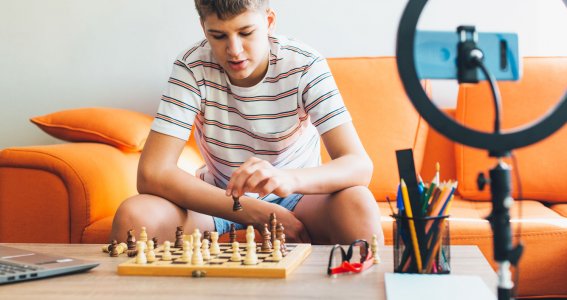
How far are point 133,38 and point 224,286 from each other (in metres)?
1.94

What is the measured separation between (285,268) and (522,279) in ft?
3.32

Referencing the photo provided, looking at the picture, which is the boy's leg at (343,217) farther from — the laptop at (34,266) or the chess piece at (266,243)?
the laptop at (34,266)

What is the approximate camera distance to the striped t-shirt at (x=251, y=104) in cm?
171

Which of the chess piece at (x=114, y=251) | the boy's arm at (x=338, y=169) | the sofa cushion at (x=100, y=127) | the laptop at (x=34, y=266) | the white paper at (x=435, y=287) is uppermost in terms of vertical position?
the sofa cushion at (x=100, y=127)

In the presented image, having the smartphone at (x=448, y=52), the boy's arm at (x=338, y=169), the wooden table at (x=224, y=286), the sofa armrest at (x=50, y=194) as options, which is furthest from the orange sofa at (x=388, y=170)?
the smartphone at (x=448, y=52)

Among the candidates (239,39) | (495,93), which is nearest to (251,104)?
(239,39)

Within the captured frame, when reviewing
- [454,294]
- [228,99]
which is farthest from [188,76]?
[454,294]

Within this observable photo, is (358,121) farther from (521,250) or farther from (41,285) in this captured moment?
(521,250)

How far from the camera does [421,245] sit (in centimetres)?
108

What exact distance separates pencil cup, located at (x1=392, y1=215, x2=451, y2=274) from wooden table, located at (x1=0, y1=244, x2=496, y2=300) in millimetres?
39

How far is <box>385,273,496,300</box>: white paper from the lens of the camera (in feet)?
3.11

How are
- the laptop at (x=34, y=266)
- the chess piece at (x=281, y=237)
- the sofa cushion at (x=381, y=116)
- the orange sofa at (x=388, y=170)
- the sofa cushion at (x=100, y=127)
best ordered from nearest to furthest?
the laptop at (x=34, y=266), the chess piece at (x=281, y=237), the orange sofa at (x=388, y=170), the sofa cushion at (x=100, y=127), the sofa cushion at (x=381, y=116)

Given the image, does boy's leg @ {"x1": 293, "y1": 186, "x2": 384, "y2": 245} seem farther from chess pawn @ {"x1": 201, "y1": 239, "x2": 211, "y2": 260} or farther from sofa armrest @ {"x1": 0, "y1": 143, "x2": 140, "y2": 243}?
sofa armrest @ {"x1": 0, "y1": 143, "x2": 140, "y2": 243}

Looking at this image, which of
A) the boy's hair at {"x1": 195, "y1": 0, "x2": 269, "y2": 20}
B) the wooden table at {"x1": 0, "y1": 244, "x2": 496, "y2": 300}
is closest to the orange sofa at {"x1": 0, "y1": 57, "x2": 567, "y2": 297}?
the boy's hair at {"x1": 195, "y1": 0, "x2": 269, "y2": 20}
